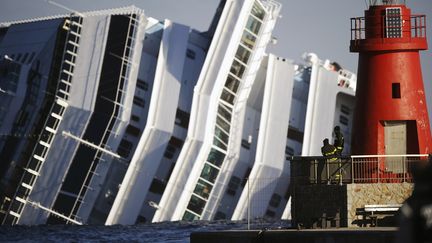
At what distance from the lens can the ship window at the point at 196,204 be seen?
160 feet

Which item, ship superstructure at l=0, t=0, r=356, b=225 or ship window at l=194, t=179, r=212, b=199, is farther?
ship window at l=194, t=179, r=212, b=199

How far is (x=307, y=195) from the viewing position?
2367 centimetres

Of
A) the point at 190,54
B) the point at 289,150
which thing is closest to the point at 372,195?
the point at 190,54

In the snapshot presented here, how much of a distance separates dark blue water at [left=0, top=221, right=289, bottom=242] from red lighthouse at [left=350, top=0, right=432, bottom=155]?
1147 centimetres

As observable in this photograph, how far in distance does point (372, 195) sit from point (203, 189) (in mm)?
26232

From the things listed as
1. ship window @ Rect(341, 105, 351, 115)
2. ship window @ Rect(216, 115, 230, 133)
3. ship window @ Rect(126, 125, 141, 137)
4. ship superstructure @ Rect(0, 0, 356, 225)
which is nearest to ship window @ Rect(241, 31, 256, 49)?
ship superstructure @ Rect(0, 0, 356, 225)

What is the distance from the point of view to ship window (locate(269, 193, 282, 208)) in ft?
164

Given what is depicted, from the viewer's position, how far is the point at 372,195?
23.0 metres

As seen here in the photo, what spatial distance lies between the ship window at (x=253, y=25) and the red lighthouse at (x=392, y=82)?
1011 inches

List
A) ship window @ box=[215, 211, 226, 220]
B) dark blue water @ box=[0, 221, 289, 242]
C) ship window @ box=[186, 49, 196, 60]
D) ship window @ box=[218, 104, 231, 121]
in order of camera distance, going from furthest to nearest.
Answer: ship window @ box=[215, 211, 226, 220] < ship window @ box=[186, 49, 196, 60] < ship window @ box=[218, 104, 231, 121] < dark blue water @ box=[0, 221, 289, 242]

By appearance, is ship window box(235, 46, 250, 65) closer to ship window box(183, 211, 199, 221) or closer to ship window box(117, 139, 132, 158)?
ship window box(117, 139, 132, 158)

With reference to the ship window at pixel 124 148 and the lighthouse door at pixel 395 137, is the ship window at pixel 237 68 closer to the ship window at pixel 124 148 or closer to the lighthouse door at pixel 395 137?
the ship window at pixel 124 148

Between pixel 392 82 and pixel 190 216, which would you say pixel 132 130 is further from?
pixel 392 82

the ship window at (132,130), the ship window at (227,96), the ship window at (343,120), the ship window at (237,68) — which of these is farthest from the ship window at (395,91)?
the ship window at (343,120)
